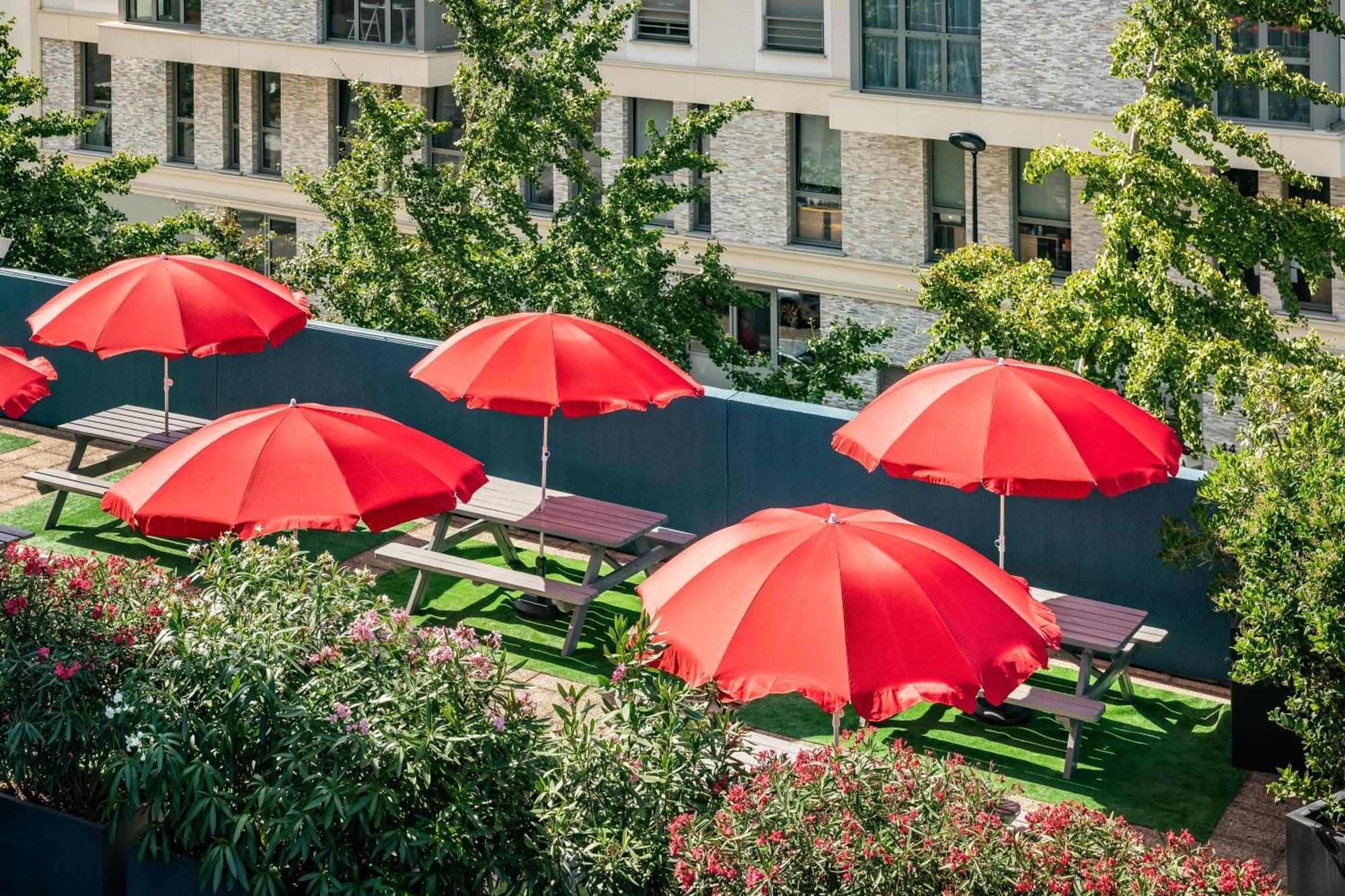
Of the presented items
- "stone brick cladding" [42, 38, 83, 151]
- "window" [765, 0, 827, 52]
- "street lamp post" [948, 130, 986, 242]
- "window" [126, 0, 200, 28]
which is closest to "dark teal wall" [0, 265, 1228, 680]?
"street lamp post" [948, 130, 986, 242]

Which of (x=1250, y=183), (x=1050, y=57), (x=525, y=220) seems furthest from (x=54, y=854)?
(x=1250, y=183)

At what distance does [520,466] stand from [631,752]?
749cm

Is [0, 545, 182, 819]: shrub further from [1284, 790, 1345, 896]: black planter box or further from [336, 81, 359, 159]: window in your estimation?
[336, 81, 359, 159]: window

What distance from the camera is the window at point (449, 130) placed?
4088 cm

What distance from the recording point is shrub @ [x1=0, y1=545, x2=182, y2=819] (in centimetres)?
897

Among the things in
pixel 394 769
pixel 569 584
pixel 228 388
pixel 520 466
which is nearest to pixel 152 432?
pixel 228 388

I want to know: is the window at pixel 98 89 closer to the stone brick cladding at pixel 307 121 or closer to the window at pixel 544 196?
the stone brick cladding at pixel 307 121

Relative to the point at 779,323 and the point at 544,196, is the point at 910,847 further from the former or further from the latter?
the point at 544,196

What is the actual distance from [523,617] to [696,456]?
6.55 feet

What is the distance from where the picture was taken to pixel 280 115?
43.5 m

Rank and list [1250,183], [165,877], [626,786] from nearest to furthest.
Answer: [626,786]
[165,877]
[1250,183]

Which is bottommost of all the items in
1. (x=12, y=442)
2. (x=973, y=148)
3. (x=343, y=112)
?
(x=12, y=442)

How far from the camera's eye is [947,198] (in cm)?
3469

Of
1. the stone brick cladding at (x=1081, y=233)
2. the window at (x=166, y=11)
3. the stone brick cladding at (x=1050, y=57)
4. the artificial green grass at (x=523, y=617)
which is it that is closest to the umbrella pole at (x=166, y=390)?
the artificial green grass at (x=523, y=617)
